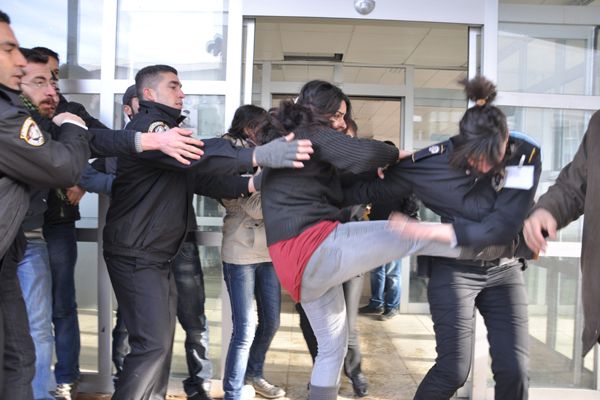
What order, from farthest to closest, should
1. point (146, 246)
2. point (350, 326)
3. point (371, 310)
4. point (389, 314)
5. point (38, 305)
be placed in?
point (371, 310)
point (389, 314)
point (350, 326)
point (38, 305)
point (146, 246)

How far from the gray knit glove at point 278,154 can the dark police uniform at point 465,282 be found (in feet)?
1.85

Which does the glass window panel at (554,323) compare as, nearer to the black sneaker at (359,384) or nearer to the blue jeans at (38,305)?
the black sneaker at (359,384)

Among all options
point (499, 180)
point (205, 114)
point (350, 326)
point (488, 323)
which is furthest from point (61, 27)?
point (488, 323)

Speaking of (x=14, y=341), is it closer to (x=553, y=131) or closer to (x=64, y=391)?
(x=64, y=391)

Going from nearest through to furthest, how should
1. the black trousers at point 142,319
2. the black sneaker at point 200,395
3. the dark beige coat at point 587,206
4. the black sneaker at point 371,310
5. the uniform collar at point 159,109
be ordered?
the dark beige coat at point 587,206 → the black trousers at point 142,319 → the uniform collar at point 159,109 → the black sneaker at point 200,395 → the black sneaker at point 371,310

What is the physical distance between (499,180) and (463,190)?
6.0 inches

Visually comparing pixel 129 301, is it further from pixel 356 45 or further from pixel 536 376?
pixel 356 45

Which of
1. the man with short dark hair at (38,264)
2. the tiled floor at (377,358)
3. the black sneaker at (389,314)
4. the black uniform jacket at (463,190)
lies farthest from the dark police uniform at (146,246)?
the black sneaker at (389,314)

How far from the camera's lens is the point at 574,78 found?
354 cm

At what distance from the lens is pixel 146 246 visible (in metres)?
2.58

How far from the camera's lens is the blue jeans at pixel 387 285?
19.2 ft

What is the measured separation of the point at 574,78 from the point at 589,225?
6.30ft

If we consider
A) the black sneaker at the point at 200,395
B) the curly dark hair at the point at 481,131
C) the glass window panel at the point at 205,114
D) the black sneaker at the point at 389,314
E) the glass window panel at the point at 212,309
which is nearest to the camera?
the curly dark hair at the point at 481,131

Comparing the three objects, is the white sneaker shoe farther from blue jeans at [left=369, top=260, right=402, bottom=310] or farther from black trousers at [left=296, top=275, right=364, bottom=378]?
blue jeans at [left=369, top=260, right=402, bottom=310]
